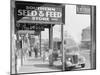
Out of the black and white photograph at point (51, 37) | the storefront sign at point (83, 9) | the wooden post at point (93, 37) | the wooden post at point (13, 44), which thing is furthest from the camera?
the wooden post at point (93, 37)

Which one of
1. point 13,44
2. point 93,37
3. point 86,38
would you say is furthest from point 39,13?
point 93,37

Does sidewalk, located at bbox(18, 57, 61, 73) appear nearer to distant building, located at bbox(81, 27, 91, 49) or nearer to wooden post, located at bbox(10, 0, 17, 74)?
wooden post, located at bbox(10, 0, 17, 74)

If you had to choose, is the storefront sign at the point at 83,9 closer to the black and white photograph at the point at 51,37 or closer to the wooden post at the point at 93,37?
the black and white photograph at the point at 51,37

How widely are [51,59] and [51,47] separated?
0.36 metres

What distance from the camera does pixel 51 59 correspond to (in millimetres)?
6031

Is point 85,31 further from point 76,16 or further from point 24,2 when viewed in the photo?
point 24,2

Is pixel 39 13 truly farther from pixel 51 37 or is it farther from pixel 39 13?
pixel 51 37

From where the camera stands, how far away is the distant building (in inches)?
244

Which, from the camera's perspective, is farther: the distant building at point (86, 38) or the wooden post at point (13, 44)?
the distant building at point (86, 38)

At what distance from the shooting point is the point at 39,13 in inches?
230

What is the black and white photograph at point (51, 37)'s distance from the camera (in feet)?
18.5

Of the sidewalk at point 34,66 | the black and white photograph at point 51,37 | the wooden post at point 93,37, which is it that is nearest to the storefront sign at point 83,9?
the black and white photograph at point 51,37

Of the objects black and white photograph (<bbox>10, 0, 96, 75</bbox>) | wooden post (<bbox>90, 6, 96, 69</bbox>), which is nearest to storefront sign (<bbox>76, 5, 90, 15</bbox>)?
black and white photograph (<bbox>10, 0, 96, 75</bbox>)

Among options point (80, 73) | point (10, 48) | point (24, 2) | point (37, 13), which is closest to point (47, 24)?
point (37, 13)
